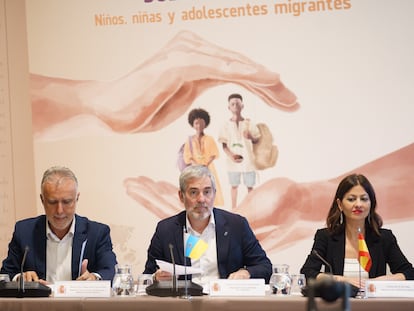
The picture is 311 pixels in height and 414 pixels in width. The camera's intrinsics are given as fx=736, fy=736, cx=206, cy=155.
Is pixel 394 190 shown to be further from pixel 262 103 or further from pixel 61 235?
pixel 61 235

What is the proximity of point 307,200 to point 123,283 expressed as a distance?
201 centimetres

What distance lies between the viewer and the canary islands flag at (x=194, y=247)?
13.1 ft

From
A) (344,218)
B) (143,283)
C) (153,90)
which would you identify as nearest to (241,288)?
(143,283)

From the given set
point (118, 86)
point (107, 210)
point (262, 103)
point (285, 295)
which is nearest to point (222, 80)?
point (262, 103)

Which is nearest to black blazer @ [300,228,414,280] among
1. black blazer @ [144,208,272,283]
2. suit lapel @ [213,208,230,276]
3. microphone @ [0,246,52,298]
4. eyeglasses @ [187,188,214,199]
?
black blazer @ [144,208,272,283]

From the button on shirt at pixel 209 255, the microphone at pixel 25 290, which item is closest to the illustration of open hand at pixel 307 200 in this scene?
the button on shirt at pixel 209 255

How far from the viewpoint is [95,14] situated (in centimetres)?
532

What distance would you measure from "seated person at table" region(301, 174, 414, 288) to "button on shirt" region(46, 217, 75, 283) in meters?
1.32

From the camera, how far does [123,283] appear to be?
3.43 m

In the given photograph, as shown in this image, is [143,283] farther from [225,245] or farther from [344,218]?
[344,218]

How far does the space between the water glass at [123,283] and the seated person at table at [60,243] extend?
0.55m

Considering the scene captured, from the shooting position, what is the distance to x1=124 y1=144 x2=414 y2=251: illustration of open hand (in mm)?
4984

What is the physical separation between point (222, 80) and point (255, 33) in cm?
40

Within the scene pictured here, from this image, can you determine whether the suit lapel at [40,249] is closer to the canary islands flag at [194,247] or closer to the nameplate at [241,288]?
the canary islands flag at [194,247]
